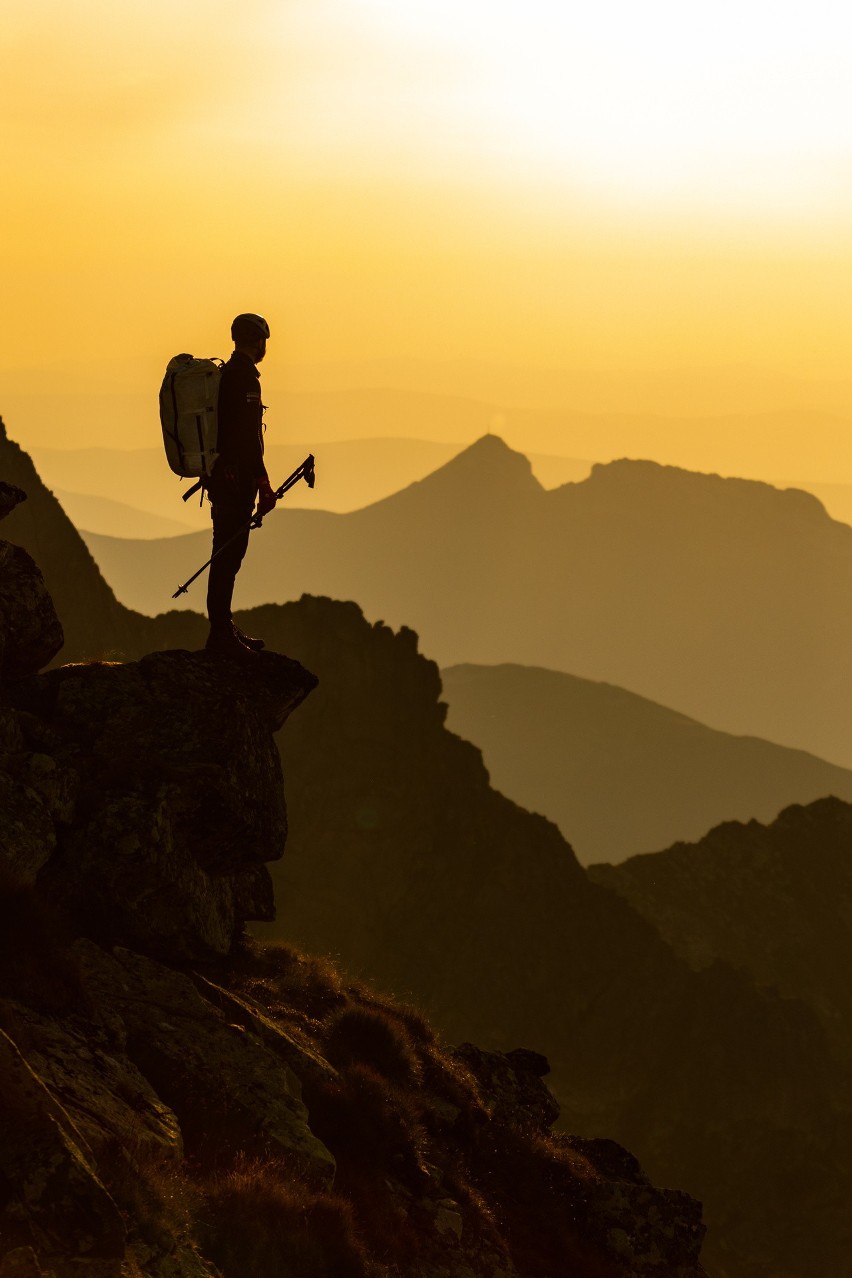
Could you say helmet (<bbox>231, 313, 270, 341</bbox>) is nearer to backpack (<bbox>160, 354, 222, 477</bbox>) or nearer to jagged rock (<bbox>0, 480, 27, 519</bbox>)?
backpack (<bbox>160, 354, 222, 477</bbox>)

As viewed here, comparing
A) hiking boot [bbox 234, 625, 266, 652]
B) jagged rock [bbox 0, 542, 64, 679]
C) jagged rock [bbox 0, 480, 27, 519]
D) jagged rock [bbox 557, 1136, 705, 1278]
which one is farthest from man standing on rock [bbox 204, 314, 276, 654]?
jagged rock [bbox 557, 1136, 705, 1278]

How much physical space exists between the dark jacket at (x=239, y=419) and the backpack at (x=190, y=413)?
0.74 feet

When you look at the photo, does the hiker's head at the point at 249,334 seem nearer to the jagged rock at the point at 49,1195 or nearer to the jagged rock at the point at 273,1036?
the jagged rock at the point at 273,1036

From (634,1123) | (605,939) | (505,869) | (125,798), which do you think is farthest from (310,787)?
(125,798)

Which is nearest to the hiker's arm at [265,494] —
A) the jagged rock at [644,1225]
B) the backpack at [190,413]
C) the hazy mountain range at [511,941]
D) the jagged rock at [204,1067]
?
the backpack at [190,413]

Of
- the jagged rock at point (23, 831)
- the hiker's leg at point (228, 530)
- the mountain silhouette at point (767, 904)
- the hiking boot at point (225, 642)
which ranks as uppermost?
the mountain silhouette at point (767, 904)

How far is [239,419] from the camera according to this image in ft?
56.2

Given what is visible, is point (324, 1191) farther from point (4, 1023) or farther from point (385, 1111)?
point (4, 1023)

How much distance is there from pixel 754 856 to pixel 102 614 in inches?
2480

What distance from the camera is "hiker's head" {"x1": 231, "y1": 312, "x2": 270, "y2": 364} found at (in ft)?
56.7

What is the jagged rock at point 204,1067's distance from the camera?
13.2 meters

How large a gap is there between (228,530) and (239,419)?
1397 millimetres

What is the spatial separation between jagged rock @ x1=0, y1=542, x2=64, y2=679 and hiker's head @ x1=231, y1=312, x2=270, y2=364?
140 inches

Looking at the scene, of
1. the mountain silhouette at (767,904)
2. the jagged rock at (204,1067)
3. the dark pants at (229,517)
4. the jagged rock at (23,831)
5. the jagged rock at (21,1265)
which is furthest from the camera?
the mountain silhouette at (767,904)
